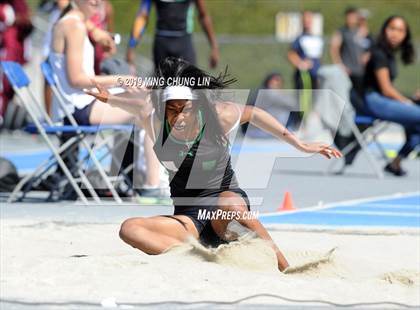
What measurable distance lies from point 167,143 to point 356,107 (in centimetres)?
681

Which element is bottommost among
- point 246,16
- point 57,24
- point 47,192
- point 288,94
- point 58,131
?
point 246,16

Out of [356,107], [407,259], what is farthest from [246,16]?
[407,259]

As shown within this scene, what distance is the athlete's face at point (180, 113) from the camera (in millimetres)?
7148

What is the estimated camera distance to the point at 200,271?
650 centimetres

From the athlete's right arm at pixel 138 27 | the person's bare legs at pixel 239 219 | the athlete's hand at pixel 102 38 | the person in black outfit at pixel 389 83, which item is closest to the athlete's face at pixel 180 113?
the person's bare legs at pixel 239 219

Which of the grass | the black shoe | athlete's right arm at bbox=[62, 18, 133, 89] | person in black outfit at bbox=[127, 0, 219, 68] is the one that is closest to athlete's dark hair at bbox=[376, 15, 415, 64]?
the black shoe

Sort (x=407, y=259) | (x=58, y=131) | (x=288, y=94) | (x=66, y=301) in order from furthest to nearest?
(x=288, y=94)
(x=58, y=131)
(x=407, y=259)
(x=66, y=301)

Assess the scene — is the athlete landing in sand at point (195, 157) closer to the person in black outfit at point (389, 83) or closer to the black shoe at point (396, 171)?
the person in black outfit at point (389, 83)

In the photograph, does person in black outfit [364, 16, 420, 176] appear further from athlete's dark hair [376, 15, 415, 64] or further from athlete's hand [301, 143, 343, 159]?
athlete's hand [301, 143, 343, 159]

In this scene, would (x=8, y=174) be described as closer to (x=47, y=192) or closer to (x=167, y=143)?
(x=47, y=192)

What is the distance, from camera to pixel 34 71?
74.8ft

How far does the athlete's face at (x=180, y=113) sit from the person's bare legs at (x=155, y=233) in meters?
0.58

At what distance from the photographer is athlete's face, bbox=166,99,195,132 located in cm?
715

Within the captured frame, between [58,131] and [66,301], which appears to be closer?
[66,301]
